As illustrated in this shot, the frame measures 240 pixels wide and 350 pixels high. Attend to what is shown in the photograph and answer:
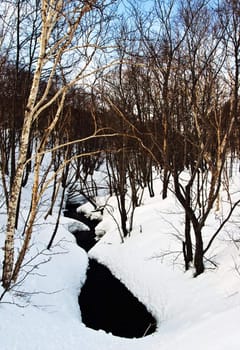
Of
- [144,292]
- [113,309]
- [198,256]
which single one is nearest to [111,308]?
[113,309]

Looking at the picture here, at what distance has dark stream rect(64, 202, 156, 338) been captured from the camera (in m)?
9.32

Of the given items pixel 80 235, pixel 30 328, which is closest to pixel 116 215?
pixel 80 235

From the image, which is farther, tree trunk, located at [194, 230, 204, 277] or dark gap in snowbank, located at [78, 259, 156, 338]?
tree trunk, located at [194, 230, 204, 277]

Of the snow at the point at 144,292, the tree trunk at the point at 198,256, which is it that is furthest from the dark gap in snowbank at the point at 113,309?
the tree trunk at the point at 198,256

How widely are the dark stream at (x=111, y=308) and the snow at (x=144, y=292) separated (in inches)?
10.7

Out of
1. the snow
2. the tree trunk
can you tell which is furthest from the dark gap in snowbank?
the tree trunk

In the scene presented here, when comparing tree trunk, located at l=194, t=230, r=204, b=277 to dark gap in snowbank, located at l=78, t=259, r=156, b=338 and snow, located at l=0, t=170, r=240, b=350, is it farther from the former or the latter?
dark gap in snowbank, located at l=78, t=259, r=156, b=338

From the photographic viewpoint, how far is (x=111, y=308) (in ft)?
34.7

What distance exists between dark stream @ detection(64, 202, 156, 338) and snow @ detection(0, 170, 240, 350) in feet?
0.89

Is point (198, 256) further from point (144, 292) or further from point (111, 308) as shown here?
point (111, 308)

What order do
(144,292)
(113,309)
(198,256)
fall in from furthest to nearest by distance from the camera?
(144,292) < (113,309) < (198,256)

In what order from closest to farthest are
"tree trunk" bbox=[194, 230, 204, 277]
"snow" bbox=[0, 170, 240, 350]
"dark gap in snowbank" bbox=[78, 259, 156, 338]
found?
1. "snow" bbox=[0, 170, 240, 350]
2. "dark gap in snowbank" bbox=[78, 259, 156, 338]
3. "tree trunk" bbox=[194, 230, 204, 277]

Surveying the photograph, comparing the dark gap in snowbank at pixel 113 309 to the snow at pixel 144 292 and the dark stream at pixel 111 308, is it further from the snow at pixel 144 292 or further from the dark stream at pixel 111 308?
the snow at pixel 144 292

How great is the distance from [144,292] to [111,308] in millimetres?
1089
